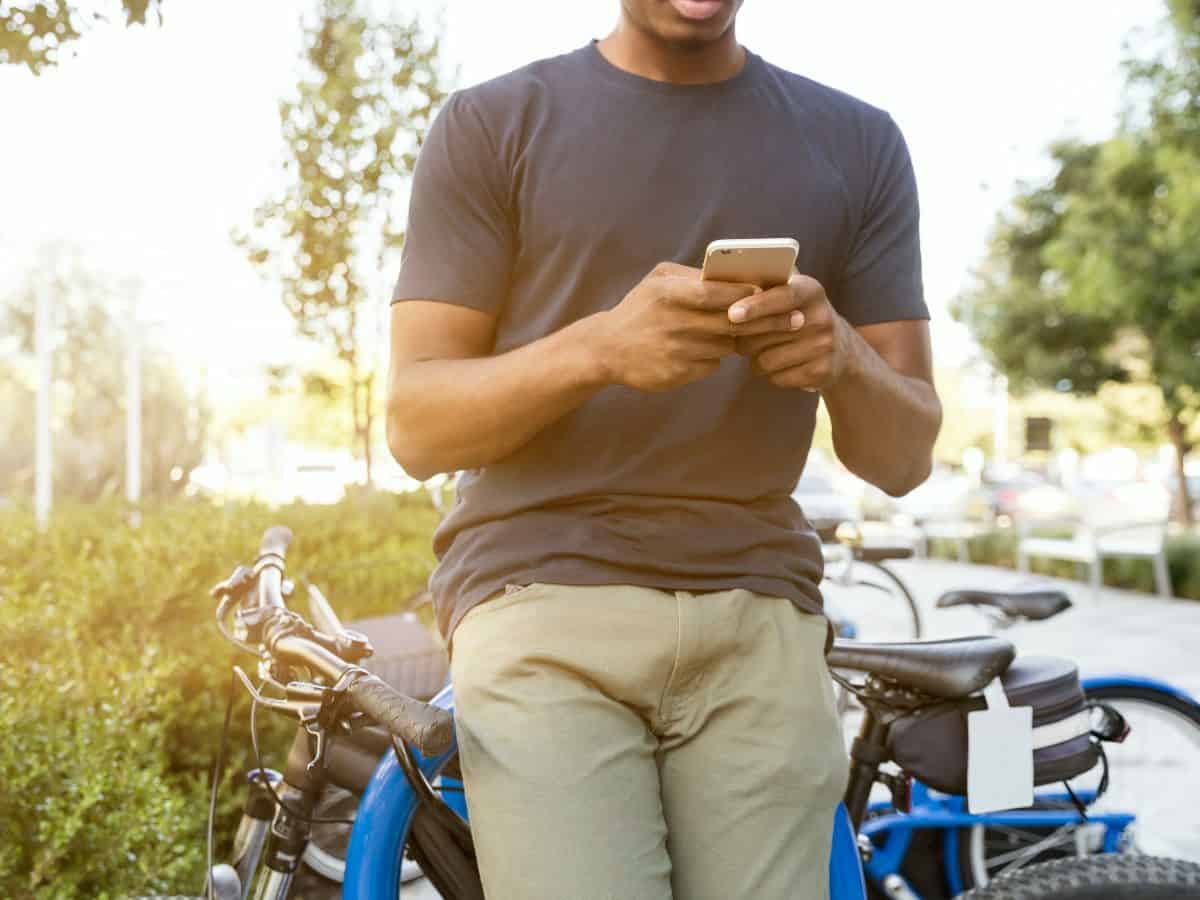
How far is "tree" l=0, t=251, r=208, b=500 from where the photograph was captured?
1523cm

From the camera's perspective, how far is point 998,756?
2.45 metres

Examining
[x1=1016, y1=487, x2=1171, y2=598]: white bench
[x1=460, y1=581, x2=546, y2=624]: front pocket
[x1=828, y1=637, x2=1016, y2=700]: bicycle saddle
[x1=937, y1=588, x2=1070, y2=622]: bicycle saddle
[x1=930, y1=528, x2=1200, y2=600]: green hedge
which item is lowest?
[x1=930, y1=528, x2=1200, y2=600]: green hedge

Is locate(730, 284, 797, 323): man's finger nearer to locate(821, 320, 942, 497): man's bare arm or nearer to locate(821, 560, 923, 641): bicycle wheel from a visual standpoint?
locate(821, 320, 942, 497): man's bare arm

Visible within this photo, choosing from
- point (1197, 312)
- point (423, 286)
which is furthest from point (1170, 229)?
point (423, 286)

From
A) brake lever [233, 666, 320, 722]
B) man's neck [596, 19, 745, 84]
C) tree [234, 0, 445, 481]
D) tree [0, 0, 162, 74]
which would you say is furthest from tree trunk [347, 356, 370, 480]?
man's neck [596, 19, 745, 84]

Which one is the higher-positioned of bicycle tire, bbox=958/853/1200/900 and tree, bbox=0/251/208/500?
tree, bbox=0/251/208/500

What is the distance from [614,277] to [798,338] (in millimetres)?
301

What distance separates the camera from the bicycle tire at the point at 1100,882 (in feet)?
6.50

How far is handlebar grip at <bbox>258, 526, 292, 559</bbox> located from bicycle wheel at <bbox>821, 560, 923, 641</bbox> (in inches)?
46.0

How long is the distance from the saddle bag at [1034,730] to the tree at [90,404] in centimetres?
642

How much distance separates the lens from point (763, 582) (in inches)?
66.4

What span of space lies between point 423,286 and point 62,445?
15.5 meters

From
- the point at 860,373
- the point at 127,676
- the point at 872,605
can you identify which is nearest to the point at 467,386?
the point at 860,373

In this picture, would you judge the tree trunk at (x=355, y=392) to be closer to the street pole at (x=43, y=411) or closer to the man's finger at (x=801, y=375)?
the street pole at (x=43, y=411)
